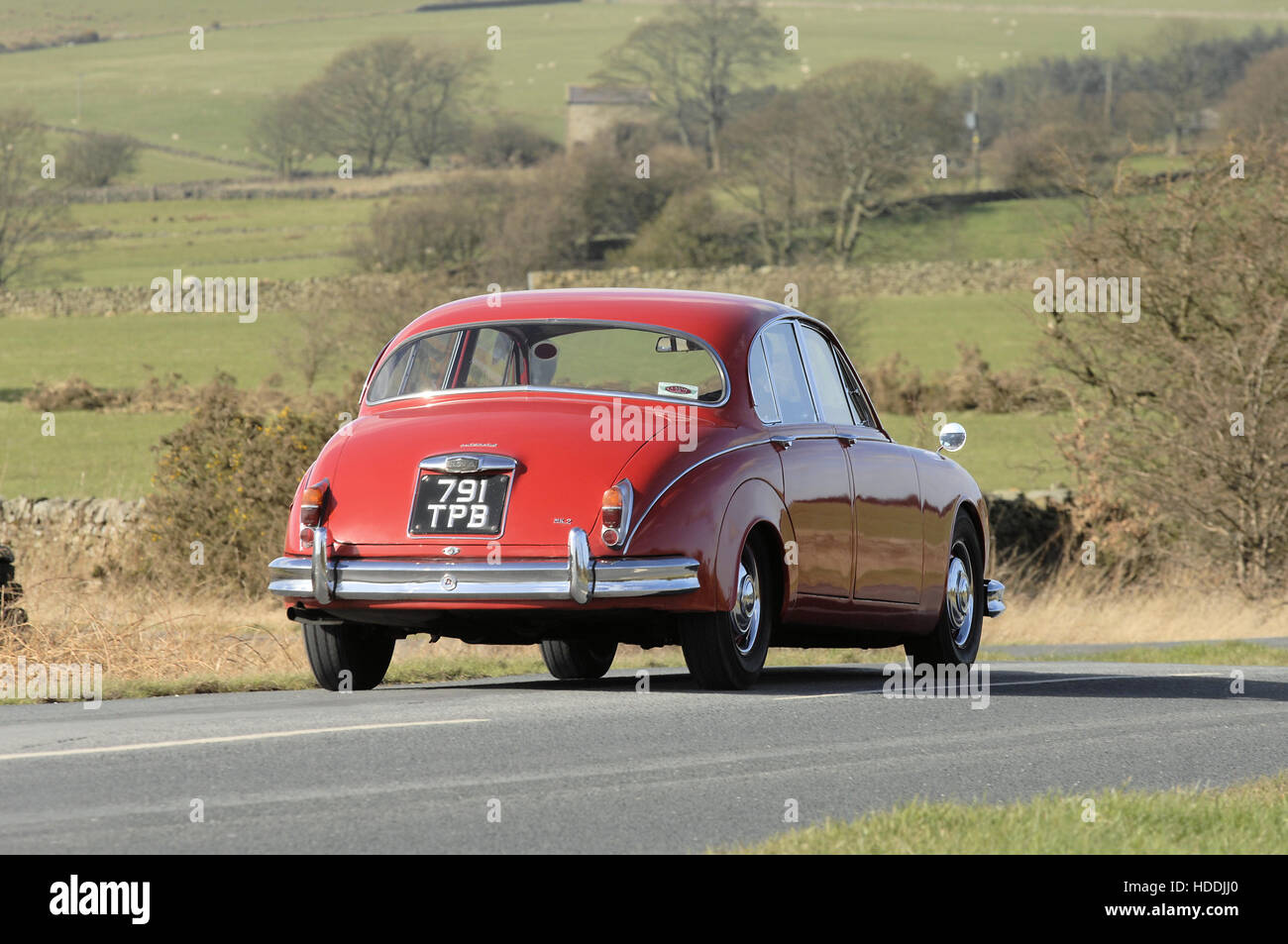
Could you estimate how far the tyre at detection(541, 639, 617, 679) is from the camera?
12.1 metres

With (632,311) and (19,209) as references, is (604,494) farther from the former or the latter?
(19,209)

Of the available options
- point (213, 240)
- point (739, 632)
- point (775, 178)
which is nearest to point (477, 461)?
point (739, 632)

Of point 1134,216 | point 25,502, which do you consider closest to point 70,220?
point 25,502

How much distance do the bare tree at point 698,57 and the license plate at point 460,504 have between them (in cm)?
10665

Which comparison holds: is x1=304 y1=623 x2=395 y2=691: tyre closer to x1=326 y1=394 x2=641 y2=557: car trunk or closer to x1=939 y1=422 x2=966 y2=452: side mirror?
x1=326 y1=394 x2=641 y2=557: car trunk

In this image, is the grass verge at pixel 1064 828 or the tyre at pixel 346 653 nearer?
the grass verge at pixel 1064 828

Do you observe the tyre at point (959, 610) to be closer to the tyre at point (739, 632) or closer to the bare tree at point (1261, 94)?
the tyre at point (739, 632)

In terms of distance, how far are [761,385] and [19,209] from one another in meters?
70.7

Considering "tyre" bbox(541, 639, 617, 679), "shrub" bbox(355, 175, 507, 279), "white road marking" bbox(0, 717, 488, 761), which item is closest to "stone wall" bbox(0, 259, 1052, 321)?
"shrub" bbox(355, 175, 507, 279)

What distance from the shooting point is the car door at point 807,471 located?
1010 centimetres

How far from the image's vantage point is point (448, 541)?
9.11m

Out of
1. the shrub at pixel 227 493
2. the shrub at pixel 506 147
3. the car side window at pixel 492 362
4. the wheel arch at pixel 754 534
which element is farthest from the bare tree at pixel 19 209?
the wheel arch at pixel 754 534

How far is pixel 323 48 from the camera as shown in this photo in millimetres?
150875

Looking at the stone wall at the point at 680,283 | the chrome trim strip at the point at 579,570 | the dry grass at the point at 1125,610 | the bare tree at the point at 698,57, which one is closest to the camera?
the chrome trim strip at the point at 579,570
